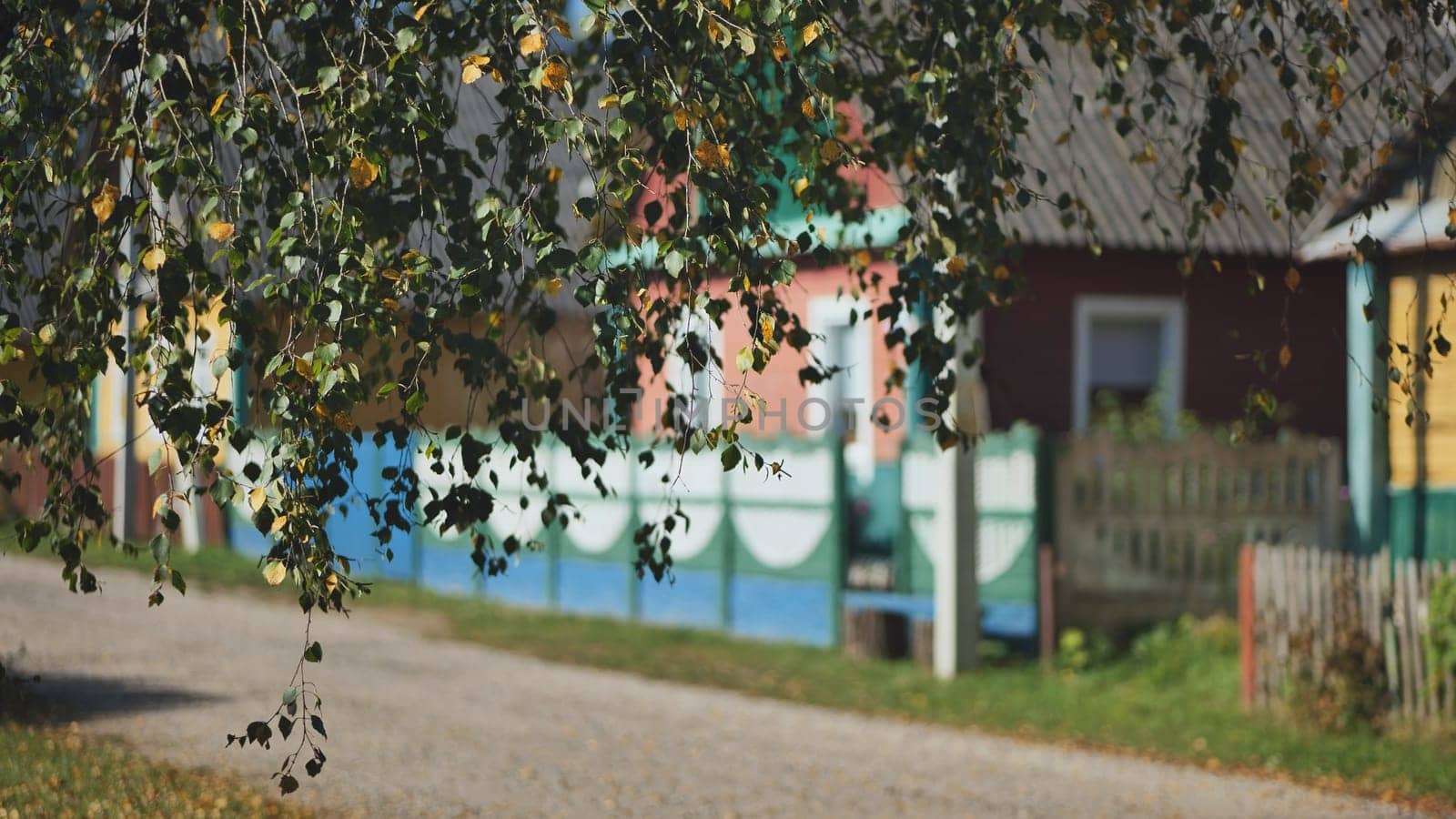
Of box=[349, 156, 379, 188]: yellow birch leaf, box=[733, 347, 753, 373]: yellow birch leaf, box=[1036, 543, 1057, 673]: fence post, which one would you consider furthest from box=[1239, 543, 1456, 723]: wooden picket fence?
box=[349, 156, 379, 188]: yellow birch leaf

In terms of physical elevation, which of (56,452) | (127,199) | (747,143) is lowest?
(56,452)

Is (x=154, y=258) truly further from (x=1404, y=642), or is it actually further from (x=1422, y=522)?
(x=1422, y=522)

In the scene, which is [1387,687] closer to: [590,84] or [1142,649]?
[1142,649]

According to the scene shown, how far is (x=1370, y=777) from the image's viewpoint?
8539 mm

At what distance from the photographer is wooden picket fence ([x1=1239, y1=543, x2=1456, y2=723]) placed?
373 inches

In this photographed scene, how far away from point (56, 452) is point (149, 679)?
→ 6006 mm

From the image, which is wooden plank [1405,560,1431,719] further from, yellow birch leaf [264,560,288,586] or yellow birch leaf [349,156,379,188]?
yellow birch leaf [264,560,288,586]

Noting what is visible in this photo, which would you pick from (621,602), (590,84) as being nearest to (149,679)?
(621,602)

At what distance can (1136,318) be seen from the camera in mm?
15570

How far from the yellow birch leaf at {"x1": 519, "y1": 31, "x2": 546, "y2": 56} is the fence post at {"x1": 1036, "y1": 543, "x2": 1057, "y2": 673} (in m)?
8.75

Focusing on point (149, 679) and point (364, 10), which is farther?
point (149, 679)

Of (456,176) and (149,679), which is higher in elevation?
(456,176)

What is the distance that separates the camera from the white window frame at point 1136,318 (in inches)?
597

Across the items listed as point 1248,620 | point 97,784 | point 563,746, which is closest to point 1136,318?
point 1248,620
